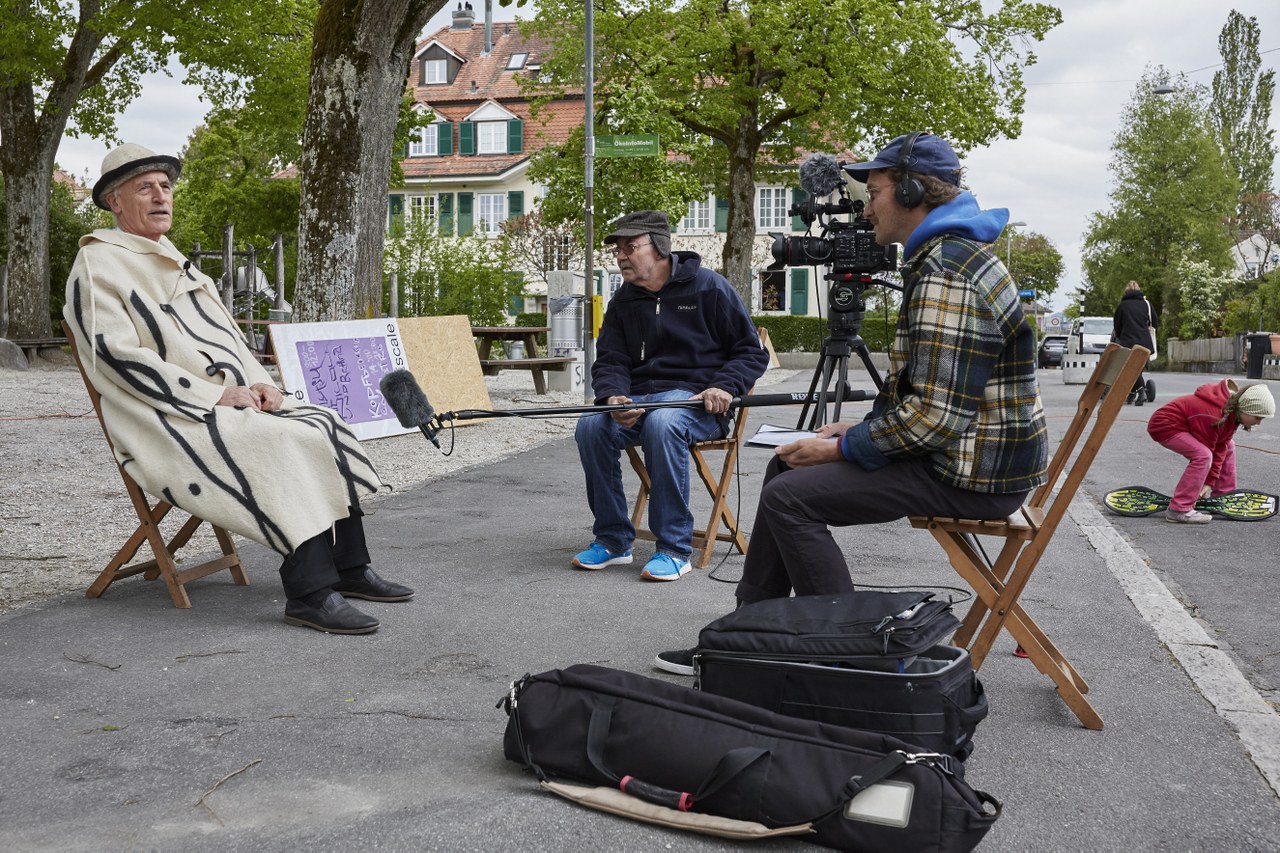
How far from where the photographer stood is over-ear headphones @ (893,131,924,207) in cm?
379

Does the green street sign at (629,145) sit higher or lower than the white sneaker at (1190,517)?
higher

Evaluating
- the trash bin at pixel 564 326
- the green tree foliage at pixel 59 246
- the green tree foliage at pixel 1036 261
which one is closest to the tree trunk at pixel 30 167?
the green tree foliage at pixel 59 246

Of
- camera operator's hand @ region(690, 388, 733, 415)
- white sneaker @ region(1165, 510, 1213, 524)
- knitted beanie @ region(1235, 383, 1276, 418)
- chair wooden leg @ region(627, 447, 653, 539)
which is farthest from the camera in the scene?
white sneaker @ region(1165, 510, 1213, 524)

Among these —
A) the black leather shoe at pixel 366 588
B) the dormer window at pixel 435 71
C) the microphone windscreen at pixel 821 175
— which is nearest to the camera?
the black leather shoe at pixel 366 588

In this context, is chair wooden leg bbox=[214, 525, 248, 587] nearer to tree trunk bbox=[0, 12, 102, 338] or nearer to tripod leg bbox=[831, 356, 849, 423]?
tripod leg bbox=[831, 356, 849, 423]

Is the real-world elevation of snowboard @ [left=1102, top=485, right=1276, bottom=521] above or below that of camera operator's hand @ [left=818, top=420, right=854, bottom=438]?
below

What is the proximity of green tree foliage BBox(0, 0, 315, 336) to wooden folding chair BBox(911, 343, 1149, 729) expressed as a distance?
21.7 meters

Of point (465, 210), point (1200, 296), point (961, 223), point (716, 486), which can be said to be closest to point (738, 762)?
point (961, 223)

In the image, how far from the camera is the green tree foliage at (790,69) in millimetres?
28516

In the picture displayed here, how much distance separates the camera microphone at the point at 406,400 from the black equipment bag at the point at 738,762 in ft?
4.27

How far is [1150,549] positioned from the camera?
6.91m

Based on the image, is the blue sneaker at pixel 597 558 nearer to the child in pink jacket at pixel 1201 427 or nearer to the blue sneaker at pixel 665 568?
the blue sneaker at pixel 665 568

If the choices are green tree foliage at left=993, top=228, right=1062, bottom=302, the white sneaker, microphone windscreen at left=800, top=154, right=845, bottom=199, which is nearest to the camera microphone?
microphone windscreen at left=800, top=154, right=845, bottom=199

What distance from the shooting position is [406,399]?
4.30 metres
